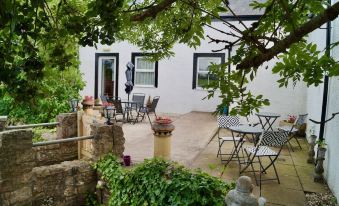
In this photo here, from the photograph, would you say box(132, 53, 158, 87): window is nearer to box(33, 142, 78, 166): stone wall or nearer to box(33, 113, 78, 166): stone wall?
box(33, 113, 78, 166): stone wall

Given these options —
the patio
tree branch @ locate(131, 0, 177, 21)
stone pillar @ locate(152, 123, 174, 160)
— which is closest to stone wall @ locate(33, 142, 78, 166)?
the patio

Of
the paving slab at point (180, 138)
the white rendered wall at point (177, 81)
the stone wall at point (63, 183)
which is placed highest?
the white rendered wall at point (177, 81)

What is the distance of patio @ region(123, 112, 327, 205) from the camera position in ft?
15.8

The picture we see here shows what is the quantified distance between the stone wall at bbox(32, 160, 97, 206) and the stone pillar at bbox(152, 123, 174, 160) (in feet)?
4.17

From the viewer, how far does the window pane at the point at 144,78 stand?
13.0 meters

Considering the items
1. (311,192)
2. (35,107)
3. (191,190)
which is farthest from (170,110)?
(35,107)

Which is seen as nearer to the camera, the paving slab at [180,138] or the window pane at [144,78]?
the paving slab at [180,138]

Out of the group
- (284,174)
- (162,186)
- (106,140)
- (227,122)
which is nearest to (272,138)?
(284,174)

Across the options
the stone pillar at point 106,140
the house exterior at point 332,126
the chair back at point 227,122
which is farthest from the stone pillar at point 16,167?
the house exterior at point 332,126

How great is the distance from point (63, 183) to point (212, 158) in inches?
123

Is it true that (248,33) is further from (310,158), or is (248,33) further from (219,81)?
(310,158)

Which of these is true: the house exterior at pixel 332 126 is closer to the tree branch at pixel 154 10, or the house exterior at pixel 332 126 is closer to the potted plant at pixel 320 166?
the potted plant at pixel 320 166

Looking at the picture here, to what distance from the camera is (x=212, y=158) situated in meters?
6.41

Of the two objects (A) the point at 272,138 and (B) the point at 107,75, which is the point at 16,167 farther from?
(B) the point at 107,75
